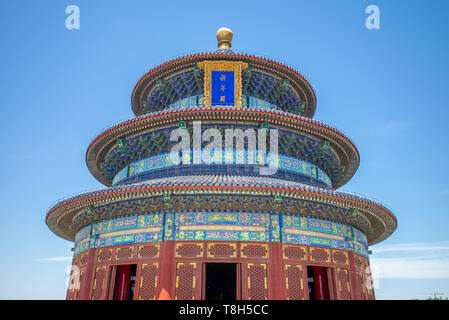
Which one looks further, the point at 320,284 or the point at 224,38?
Result: the point at 224,38

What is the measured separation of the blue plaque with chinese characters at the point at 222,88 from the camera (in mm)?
21141

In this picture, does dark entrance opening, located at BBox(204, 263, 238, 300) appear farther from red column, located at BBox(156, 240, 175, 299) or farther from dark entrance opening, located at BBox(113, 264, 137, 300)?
red column, located at BBox(156, 240, 175, 299)

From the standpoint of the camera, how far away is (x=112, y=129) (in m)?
19.0

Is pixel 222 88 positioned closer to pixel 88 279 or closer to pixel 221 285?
pixel 221 285

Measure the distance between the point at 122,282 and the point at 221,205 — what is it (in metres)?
6.35

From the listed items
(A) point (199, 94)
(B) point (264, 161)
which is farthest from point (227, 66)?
(B) point (264, 161)

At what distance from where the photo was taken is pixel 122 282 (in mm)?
17188

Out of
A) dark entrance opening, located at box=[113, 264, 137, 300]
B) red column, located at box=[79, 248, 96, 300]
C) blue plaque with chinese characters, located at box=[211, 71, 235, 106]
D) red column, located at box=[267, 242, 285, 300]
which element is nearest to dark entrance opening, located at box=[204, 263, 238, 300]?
dark entrance opening, located at box=[113, 264, 137, 300]

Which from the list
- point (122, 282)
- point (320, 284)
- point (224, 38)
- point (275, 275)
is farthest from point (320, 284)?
point (224, 38)

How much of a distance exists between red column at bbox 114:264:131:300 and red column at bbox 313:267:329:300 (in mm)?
8944

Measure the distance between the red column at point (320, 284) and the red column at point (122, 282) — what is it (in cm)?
894

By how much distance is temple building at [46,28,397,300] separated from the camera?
48.6 feet

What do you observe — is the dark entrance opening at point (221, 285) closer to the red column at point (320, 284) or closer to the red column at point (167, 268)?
the red column at point (320, 284)
